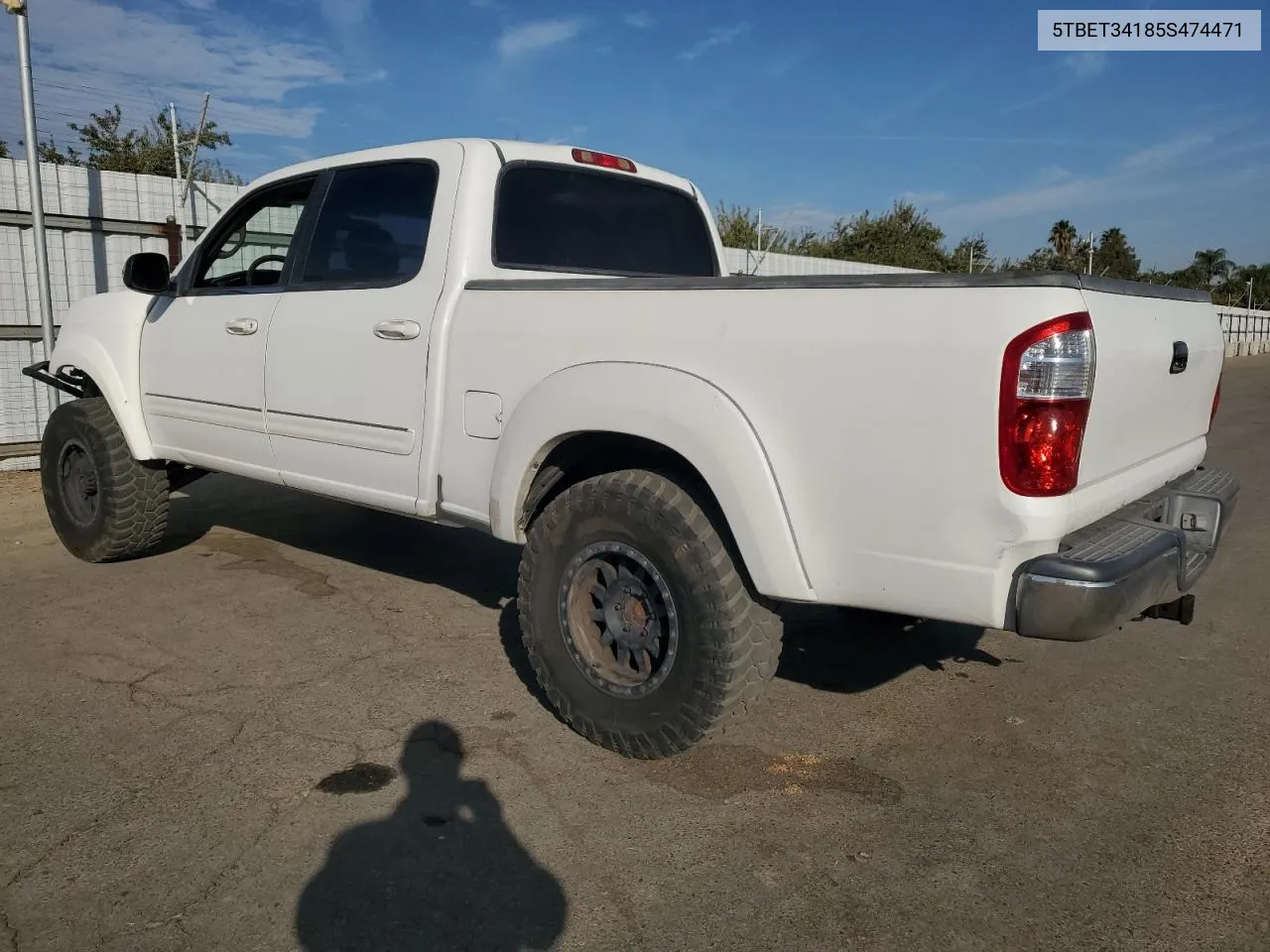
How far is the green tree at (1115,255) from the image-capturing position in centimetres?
5294

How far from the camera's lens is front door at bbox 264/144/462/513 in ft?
12.4

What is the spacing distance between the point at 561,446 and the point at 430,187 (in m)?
1.30

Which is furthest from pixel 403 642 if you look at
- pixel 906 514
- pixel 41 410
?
pixel 41 410

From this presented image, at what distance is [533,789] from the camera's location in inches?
120

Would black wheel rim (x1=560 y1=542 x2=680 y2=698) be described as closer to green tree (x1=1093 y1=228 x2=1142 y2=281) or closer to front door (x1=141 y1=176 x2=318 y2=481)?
front door (x1=141 y1=176 x2=318 y2=481)

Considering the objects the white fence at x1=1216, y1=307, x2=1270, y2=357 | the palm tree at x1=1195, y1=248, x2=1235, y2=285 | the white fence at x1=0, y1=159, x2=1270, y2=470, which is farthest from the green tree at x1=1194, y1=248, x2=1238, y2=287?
the white fence at x1=0, y1=159, x2=1270, y2=470

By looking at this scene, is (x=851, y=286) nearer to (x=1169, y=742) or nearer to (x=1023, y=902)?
(x=1023, y=902)

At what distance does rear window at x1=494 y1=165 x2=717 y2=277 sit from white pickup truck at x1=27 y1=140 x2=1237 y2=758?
1cm

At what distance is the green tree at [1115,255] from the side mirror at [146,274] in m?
53.1

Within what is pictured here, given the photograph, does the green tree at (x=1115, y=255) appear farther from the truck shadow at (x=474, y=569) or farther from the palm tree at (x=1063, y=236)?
the truck shadow at (x=474, y=569)

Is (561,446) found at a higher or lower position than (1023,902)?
higher

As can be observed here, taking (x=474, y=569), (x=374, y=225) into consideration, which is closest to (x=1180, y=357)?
(x=374, y=225)

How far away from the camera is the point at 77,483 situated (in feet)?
18.4

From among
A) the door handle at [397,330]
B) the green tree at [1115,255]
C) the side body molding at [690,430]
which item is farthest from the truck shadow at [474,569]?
the green tree at [1115,255]
